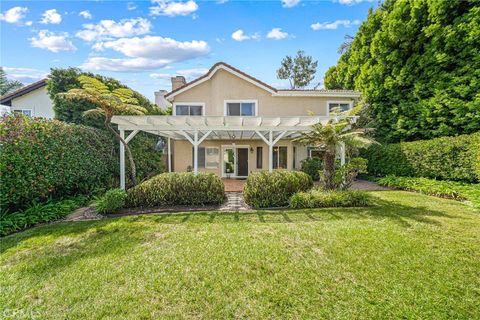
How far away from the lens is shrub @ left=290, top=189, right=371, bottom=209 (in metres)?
8.30

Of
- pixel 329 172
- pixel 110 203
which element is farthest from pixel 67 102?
pixel 329 172

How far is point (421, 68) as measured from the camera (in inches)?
518

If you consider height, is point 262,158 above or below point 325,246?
above

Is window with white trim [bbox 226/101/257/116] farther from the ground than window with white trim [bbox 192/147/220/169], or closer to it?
farther from the ground

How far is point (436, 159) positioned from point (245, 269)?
1175 cm

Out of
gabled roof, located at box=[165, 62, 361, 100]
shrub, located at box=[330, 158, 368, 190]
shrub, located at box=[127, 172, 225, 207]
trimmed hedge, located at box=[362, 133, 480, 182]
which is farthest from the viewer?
gabled roof, located at box=[165, 62, 361, 100]

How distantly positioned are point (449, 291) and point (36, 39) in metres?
14.0

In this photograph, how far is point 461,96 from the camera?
37.0 feet

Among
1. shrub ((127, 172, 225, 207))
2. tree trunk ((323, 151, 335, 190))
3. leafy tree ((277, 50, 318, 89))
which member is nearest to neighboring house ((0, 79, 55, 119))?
shrub ((127, 172, 225, 207))

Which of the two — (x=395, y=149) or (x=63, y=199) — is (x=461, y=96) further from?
(x=63, y=199)

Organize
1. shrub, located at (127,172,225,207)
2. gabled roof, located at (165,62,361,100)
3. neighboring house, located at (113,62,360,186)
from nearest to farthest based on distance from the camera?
1. shrub, located at (127,172,225,207)
2. gabled roof, located at (165,62,361,100)
3. neighboring house, located at (113,62,360,186)

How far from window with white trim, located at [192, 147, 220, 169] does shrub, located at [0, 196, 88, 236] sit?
9.34m

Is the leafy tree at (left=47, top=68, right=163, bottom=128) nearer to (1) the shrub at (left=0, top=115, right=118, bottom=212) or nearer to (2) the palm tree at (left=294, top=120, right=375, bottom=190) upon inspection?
(1) the shrub at (left=0, top=115, right=118, bottom=212)

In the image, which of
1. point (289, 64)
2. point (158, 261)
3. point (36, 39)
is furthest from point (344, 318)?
point (289, 64)
